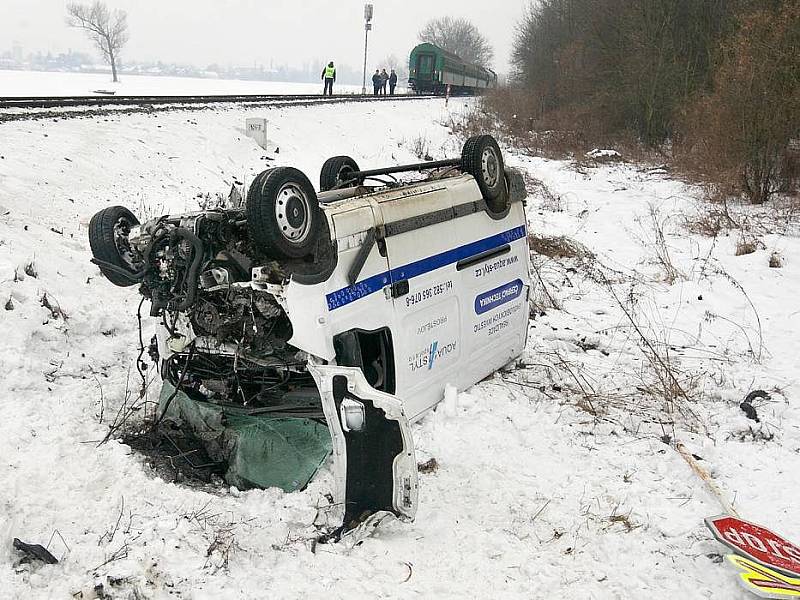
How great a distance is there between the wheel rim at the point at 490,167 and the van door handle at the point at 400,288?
1325 millimetres

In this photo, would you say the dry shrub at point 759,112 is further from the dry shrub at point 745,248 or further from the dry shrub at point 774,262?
the dry shrub at point 774,262

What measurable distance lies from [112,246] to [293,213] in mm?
1069

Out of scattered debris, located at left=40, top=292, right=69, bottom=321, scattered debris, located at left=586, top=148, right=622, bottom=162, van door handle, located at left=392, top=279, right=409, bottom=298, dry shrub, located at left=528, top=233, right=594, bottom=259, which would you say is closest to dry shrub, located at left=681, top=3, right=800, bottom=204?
dry shrub, located at left=528, top=233, right=594, bottom=259

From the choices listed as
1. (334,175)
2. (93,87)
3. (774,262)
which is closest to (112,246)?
(334,175)

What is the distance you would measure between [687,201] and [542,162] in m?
6.58

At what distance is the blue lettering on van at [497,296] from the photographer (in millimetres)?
4797

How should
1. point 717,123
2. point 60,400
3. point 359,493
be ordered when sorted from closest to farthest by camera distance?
point 359,493 < point 60,400 < point 717,123

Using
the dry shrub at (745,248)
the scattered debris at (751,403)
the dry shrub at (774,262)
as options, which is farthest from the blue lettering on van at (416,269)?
the dry shrub at (745,248)

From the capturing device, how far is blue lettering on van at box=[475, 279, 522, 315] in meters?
4.80

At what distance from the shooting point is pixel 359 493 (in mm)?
3332

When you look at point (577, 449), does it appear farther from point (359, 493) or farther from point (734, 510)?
point (359, 493)

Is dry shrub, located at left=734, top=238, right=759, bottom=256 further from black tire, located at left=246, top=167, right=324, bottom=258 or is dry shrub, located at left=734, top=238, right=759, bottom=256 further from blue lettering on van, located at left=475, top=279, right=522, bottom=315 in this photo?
black tire, located at left=246, top=167, right=324, bottom=258

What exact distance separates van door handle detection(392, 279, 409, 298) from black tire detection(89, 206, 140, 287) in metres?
1.47

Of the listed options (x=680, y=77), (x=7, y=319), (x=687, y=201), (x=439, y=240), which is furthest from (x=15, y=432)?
(x=680, y=77)
